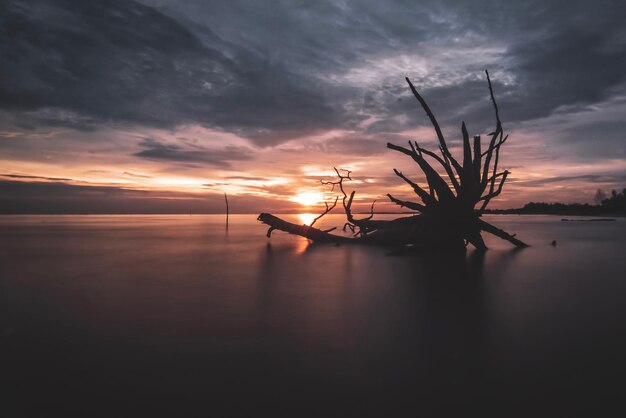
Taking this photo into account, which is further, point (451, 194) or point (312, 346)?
point (451, 194)

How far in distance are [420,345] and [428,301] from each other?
245 cm

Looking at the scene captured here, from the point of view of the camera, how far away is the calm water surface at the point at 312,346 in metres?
2.97

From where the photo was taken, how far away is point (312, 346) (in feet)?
14.4

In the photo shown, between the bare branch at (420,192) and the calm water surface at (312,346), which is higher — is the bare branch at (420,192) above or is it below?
above

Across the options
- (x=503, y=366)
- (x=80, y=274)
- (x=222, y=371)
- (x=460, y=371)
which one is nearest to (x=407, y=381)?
(x=460, y=371)

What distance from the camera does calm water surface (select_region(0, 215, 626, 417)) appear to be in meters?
2.97

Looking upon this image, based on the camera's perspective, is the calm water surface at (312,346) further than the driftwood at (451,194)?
No

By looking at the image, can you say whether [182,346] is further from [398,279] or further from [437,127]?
[437,127]

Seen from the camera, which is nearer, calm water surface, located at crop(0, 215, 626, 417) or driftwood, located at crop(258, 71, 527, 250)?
calm water surface, located at crop(0, 215, 626, 417)

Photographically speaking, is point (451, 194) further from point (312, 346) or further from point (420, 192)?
point (312, 346)

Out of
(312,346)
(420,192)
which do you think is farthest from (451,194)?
(312,346)

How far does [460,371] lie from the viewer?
3543mm

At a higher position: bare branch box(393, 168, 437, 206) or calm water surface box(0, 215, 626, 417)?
bare branch box(393, 168, 437, 206)

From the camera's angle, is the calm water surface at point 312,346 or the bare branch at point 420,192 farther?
the bare branch at point 420,192
